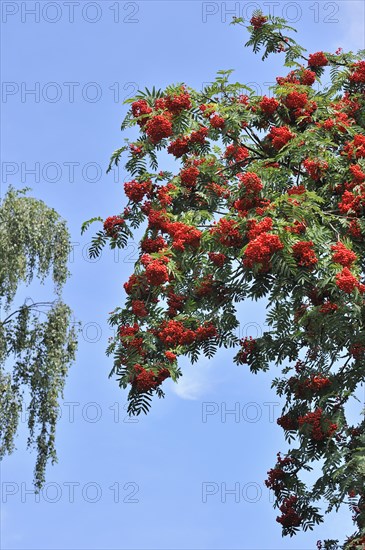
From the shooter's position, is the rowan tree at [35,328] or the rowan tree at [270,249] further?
the rowan tree at [35,328]

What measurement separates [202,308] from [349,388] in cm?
245

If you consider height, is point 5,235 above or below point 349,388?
above

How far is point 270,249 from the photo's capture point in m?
9.12

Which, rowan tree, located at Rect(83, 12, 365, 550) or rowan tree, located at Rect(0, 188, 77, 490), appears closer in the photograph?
rowan tree, located at Rect(83, 12, 365, 550)

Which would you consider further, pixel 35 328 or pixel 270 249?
pixel 35 328

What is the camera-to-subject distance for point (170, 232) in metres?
10.7

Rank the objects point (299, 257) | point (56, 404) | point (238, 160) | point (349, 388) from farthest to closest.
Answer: point (56, 404)
point (238, 160)
point (349, 388)
point (299, 257)

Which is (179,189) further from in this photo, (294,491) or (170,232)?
(294,491)

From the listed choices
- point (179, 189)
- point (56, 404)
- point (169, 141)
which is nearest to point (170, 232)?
point (179, 189)

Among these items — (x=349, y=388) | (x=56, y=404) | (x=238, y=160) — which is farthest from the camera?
(x=56, y=404)

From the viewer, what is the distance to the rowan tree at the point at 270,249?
958 cm

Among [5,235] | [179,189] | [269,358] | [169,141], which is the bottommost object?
[269,358]

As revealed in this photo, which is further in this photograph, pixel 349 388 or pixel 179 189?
pixel 179 189

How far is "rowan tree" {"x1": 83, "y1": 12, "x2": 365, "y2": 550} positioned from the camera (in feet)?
Result: 31.4
